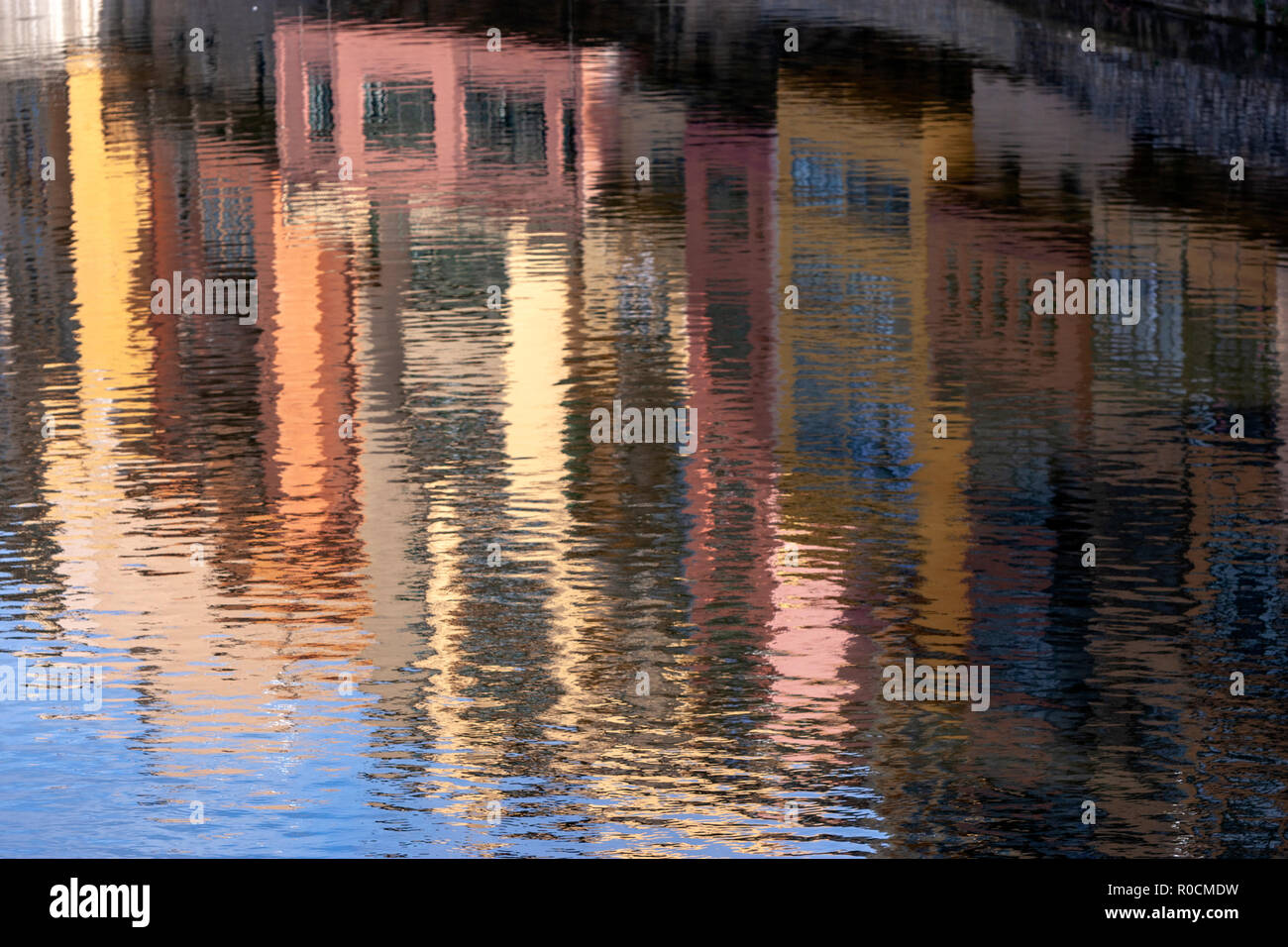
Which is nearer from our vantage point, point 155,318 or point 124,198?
point 155,318

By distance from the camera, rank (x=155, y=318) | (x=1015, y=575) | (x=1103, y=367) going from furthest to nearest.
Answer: (x=155, y=318), (x=1103, y=367), (x=1015, y=575)

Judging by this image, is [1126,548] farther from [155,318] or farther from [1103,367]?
[155,318]

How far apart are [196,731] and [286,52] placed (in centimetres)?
2409

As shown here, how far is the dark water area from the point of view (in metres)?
7.15

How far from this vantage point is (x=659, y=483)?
36.8 feet

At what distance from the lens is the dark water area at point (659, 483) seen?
7.15m

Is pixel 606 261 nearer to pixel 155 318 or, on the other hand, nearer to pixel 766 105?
pixel 155 318

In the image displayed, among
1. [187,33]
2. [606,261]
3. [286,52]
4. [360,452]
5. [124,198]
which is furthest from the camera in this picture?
[187,33]

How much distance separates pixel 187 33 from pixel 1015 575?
26.3m

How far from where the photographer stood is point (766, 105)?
24.4m

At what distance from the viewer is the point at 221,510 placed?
10.8m

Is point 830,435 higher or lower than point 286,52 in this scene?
lower

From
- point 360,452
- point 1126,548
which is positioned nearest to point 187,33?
point 360,452

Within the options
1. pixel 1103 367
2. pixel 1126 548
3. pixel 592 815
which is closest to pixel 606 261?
pixel 1103 367
